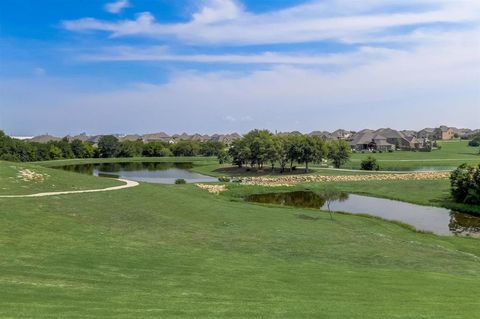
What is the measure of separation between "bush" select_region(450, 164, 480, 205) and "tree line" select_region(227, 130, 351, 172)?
130 ft

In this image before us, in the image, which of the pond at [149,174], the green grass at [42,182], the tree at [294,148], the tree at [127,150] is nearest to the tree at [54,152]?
the tree at [127,150]

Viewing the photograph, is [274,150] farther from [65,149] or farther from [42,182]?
[65,149]

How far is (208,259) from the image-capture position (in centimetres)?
1931

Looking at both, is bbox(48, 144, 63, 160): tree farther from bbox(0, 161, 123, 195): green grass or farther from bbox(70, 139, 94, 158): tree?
bbox(0, 161, 123, 195): green grass

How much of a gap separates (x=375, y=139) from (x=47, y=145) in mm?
122537

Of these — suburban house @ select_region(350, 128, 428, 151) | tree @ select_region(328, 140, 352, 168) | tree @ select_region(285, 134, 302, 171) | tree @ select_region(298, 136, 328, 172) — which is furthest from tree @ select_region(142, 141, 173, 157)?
tree @ select_region(298, 136, 328, 172)

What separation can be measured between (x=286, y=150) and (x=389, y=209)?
153 ft

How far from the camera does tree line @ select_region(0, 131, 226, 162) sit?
5123 inches

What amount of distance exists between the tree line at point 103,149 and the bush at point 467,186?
89.1 meters

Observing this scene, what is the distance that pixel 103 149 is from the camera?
159 m

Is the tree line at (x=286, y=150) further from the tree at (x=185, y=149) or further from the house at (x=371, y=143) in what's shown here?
the house at (x=371, y=143)

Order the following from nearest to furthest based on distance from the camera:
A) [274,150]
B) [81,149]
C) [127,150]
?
Result: [274,150]
[81,149]
[127,150]

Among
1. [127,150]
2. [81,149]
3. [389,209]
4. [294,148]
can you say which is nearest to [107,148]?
[127,150]

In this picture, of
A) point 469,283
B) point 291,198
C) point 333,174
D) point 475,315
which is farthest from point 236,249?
point 333,174
